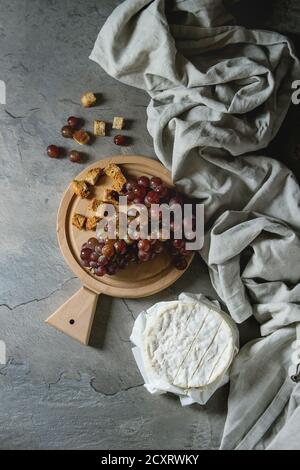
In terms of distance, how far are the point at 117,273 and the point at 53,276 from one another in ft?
0.76

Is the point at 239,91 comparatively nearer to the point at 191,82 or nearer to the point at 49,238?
the point at 191,82

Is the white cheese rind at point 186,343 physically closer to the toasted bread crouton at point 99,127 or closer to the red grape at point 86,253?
the red grape at point 86,253

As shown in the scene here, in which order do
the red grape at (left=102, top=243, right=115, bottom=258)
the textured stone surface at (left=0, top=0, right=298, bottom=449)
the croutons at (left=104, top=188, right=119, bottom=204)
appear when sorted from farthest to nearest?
the textured stone surface at (left=0, top=0, right=298, bottom=449) → the croutons at (left=104, top=188, right=119, bottom=204) → the red grape at (left=102, top=243, right=115, bottom=258)

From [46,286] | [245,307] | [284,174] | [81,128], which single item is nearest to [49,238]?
[46,286]

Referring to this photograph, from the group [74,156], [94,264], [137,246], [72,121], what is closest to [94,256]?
[94,264]

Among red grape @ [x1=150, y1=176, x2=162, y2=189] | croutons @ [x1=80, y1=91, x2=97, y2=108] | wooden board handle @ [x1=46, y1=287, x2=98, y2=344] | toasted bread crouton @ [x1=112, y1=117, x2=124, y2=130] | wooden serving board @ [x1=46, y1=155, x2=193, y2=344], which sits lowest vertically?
wooden board handle @ [x1=46, y1=287, x2=98, y2=344]

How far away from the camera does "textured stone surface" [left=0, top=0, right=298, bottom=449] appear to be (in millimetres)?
1705

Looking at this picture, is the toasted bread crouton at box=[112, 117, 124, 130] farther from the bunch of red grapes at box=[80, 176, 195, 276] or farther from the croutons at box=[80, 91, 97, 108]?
the bunch of red grapes at box=[80, 176, 195, 276]

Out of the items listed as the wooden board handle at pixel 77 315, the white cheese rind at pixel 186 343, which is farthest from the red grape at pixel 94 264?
the white cheese rind at pixel 186 343

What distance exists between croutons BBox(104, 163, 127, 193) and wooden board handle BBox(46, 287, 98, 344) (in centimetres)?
33

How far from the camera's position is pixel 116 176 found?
1.62 m

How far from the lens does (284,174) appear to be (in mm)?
1589

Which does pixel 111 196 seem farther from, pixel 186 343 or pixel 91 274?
pixel 186 343

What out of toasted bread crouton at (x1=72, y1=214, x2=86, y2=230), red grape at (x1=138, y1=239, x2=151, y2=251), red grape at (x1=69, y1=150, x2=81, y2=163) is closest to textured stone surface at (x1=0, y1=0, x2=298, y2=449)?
red grape at (x1=69, y1=150, x2=81, y2=163)
